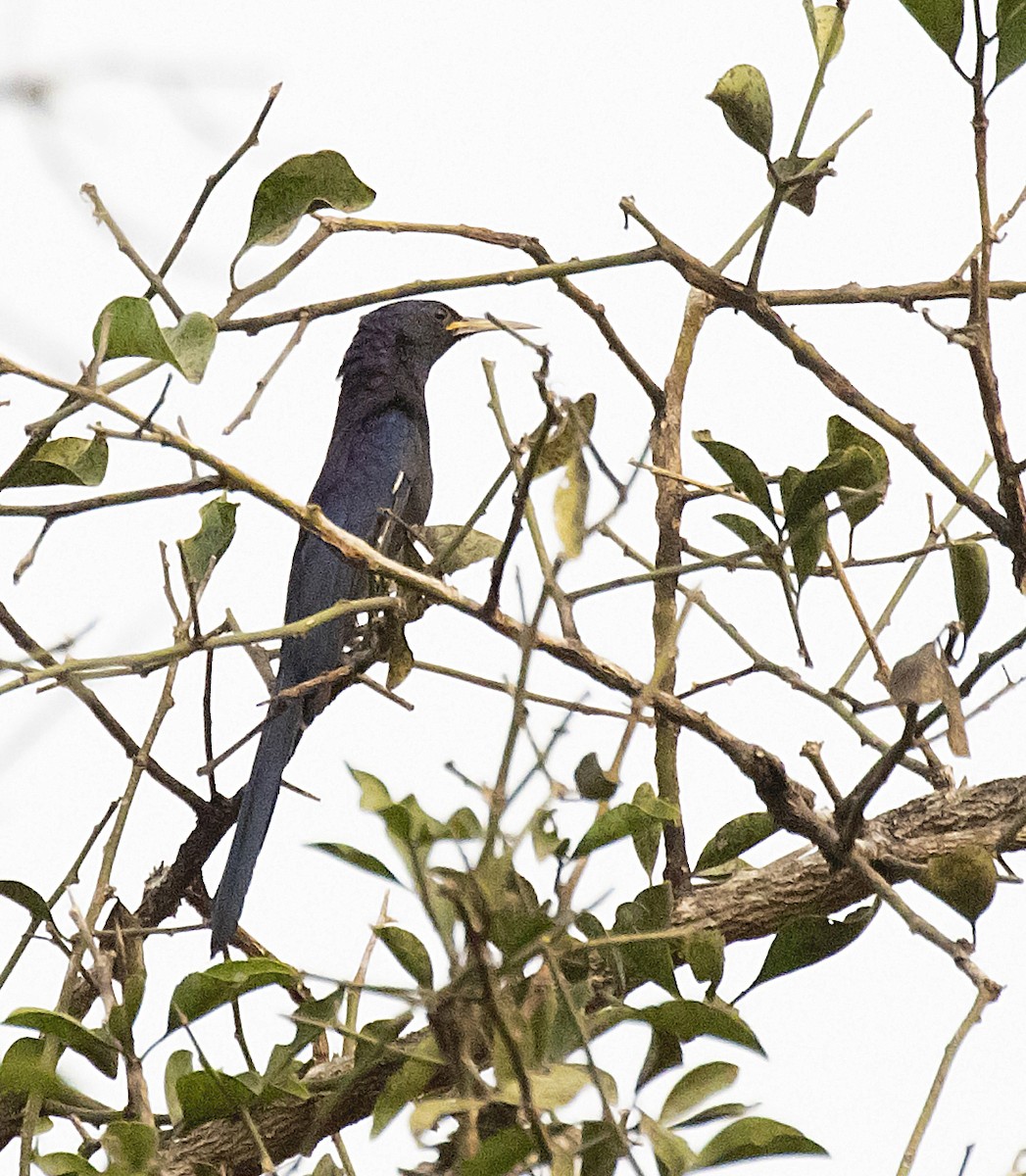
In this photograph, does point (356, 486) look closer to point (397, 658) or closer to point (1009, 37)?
point (397, 658)

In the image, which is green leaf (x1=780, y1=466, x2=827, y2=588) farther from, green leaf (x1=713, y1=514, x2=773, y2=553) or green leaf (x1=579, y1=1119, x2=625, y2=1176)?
green leaf (x1=579, y1=1119, x2=625, y2=1176)

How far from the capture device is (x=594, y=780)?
1.26 m

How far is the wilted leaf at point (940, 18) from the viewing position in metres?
1.34

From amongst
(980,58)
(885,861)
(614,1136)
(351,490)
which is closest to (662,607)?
(885,861)

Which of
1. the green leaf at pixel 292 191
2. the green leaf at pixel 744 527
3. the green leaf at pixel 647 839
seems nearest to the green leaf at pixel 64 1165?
the green leaf at pixel 647 839

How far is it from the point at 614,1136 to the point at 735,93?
2.99 ft

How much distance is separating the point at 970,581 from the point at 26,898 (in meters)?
0.98

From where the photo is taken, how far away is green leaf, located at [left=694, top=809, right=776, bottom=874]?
161cm

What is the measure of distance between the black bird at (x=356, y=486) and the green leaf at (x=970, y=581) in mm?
1089

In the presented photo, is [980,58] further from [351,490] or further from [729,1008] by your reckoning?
[351,490]

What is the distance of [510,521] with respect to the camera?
1226 mm

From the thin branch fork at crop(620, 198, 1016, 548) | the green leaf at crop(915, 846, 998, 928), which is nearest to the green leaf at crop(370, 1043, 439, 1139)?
the green leaf at crop(915, 846, 998, 928)

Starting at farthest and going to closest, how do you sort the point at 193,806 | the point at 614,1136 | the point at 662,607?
the point at 193,806 → the point at 662,607 → the point at 614,1136

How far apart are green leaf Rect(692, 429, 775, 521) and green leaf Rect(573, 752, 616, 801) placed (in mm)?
304
